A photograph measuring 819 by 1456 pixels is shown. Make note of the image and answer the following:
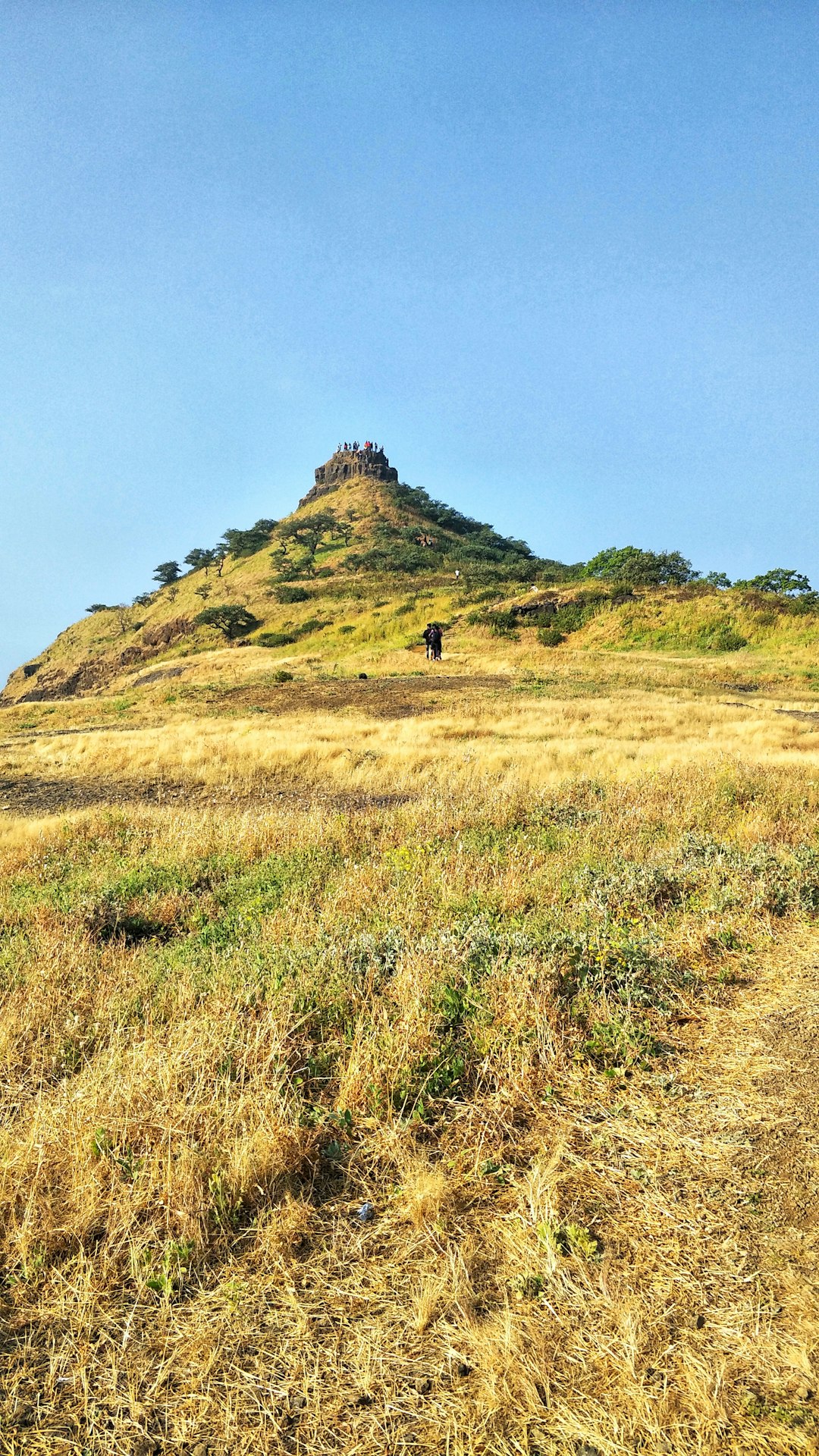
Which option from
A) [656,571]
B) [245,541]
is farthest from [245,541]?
[656,571]

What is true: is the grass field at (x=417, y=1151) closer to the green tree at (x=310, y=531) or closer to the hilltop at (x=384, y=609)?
the hilltop at (x=384, y=609)

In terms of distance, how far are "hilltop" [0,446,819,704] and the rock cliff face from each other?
7.07m

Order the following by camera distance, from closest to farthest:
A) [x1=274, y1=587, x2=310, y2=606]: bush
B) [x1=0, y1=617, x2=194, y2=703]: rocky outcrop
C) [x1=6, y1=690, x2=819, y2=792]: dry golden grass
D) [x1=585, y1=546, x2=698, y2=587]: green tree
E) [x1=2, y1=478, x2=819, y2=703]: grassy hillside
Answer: [x1=6, y1=690, x2=819, y2=792]: dry golden grass → [x1=2, y1=478, x2=819, y2=703]: grassy hillside → [x1=585, y1=546, x2=698, y2=587]: green tree → [x1=274, y1=587, x2=310, y2=606]: bush → [x1=0, y1=617, x2=194, y2=703]: rocky outcrop

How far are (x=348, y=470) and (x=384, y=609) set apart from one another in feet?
318

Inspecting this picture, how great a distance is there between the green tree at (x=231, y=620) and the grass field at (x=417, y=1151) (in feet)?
187

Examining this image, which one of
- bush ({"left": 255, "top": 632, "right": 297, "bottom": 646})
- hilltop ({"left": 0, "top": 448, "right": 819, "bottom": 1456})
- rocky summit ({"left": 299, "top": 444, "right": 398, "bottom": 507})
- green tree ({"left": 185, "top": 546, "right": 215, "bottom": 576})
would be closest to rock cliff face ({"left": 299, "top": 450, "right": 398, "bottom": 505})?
rocky summit ({"left": 299, "top": 444, "right": 398, "bottom": 507})

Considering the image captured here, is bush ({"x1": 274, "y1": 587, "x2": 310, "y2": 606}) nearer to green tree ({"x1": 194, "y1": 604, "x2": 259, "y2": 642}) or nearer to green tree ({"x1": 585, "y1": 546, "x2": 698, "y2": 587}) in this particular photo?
green tree ({"x1": 194, "y1": 604, "x2": 259, "y2": 642})

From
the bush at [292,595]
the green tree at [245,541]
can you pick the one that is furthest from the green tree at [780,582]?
the green tree at [245,541]

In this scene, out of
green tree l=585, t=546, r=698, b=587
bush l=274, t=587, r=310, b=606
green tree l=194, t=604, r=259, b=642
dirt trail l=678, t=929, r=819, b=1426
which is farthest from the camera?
bush l=274, t=587, r=310, b=606

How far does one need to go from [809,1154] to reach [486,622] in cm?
4037

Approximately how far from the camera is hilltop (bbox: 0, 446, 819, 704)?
37.3m

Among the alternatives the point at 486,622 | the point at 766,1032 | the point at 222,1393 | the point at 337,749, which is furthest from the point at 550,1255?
the point at 486,622

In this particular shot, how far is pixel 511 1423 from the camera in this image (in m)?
2.15

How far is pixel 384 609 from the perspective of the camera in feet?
173
